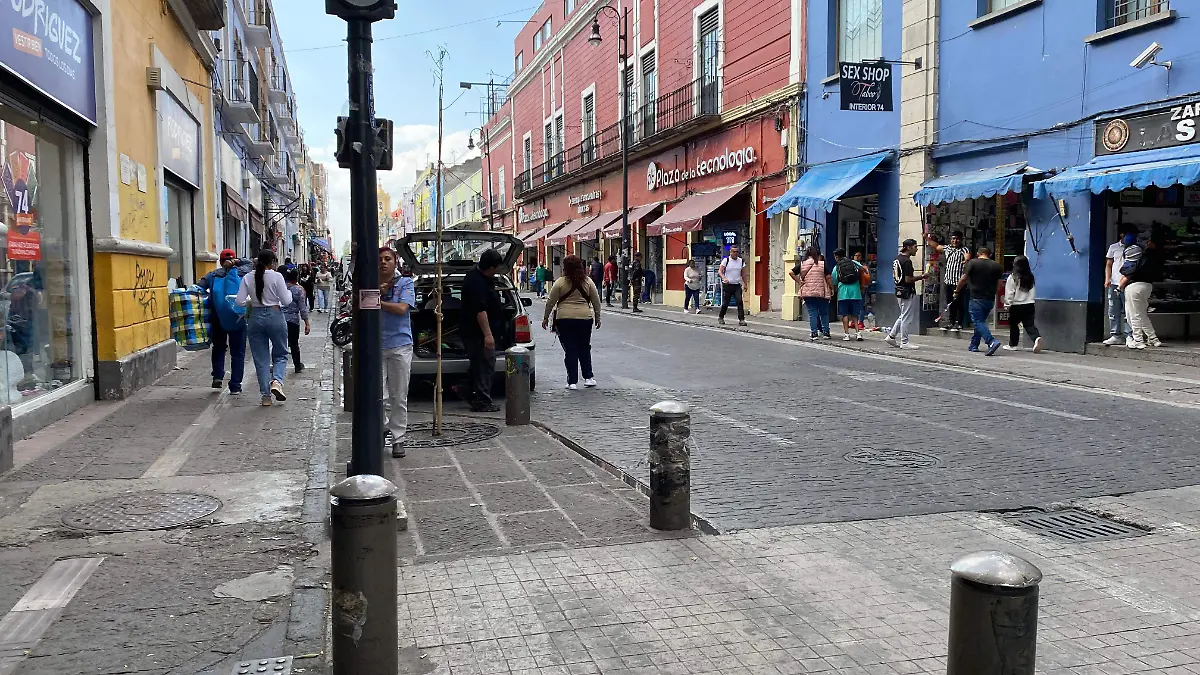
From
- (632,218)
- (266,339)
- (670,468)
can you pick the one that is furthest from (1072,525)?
(632,218)

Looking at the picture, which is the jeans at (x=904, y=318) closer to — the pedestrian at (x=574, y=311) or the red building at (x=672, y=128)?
the pedestrian at (x=574, y=311)

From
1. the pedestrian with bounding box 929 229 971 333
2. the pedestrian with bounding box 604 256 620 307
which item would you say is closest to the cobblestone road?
the pedestrian with bounding box 929 229 971 333

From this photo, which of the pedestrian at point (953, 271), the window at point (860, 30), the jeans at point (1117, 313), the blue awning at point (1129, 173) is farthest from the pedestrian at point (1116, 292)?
the window at point (860, 30)

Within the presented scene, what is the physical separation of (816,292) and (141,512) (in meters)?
12.5

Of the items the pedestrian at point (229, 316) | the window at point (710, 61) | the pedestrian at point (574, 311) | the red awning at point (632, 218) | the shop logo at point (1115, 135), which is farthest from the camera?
the red awning at point (632, 218)

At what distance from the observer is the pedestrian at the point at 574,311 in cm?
1038

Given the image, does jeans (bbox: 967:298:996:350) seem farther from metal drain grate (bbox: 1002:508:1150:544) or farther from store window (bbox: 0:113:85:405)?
store window (bbox: 0:113:85:405)

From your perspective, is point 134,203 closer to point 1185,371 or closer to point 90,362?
point 90,362

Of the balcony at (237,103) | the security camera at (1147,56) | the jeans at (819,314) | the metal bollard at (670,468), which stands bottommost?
the metal bollard at (670,468)

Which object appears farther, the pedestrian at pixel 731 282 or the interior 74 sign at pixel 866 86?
the pedestrian at pixel 731 282

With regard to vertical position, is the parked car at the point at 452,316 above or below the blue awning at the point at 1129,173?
below

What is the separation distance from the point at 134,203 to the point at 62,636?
8387 mm

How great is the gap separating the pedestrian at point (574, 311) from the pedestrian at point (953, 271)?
26.1ft

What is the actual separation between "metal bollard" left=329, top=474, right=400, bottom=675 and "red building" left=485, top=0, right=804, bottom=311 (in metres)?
19.9
